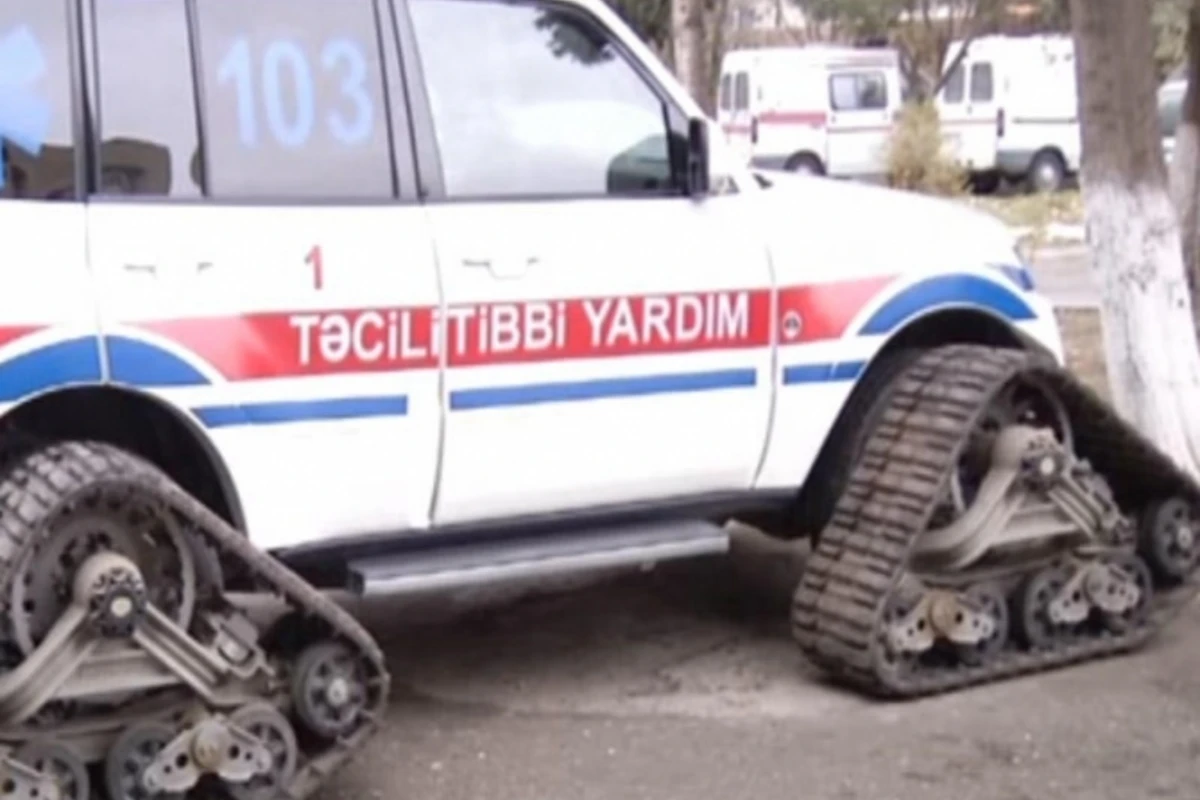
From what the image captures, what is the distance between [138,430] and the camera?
567cm

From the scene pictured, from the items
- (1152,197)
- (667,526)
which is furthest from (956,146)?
(667,526)

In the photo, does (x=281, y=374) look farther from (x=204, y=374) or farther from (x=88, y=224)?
(x=88, y=224)

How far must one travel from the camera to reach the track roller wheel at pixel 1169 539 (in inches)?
281

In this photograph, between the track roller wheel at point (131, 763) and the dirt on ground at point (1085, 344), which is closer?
the track roller wheel at point (131, 763)

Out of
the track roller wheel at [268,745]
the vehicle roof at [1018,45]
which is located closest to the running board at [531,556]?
the track roller wheel at [268,745]

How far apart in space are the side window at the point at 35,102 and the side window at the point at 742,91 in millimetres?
29999

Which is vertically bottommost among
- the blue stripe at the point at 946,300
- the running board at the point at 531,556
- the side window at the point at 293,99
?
the running board at the point at 531,556

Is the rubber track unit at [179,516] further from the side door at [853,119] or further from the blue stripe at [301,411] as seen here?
the side door at [853,119]

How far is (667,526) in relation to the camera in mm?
6523

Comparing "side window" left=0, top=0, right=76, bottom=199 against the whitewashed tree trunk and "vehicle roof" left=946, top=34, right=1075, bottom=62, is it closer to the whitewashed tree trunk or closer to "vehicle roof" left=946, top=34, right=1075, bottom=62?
the whitewashed tree trunk

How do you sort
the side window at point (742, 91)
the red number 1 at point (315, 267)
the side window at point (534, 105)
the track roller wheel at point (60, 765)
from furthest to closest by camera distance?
the side window at point (742, 91), the side window at point (534, 105), the red number 1 at point (315, 267), the track roller wheel at point (60, 765)

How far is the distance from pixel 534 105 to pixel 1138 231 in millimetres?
2840

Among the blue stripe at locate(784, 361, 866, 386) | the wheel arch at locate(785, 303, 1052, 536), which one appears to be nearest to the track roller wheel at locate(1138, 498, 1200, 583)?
the wheel arch at locate(785, 303, 1052, 536)

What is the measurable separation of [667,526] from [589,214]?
3.14 ft
